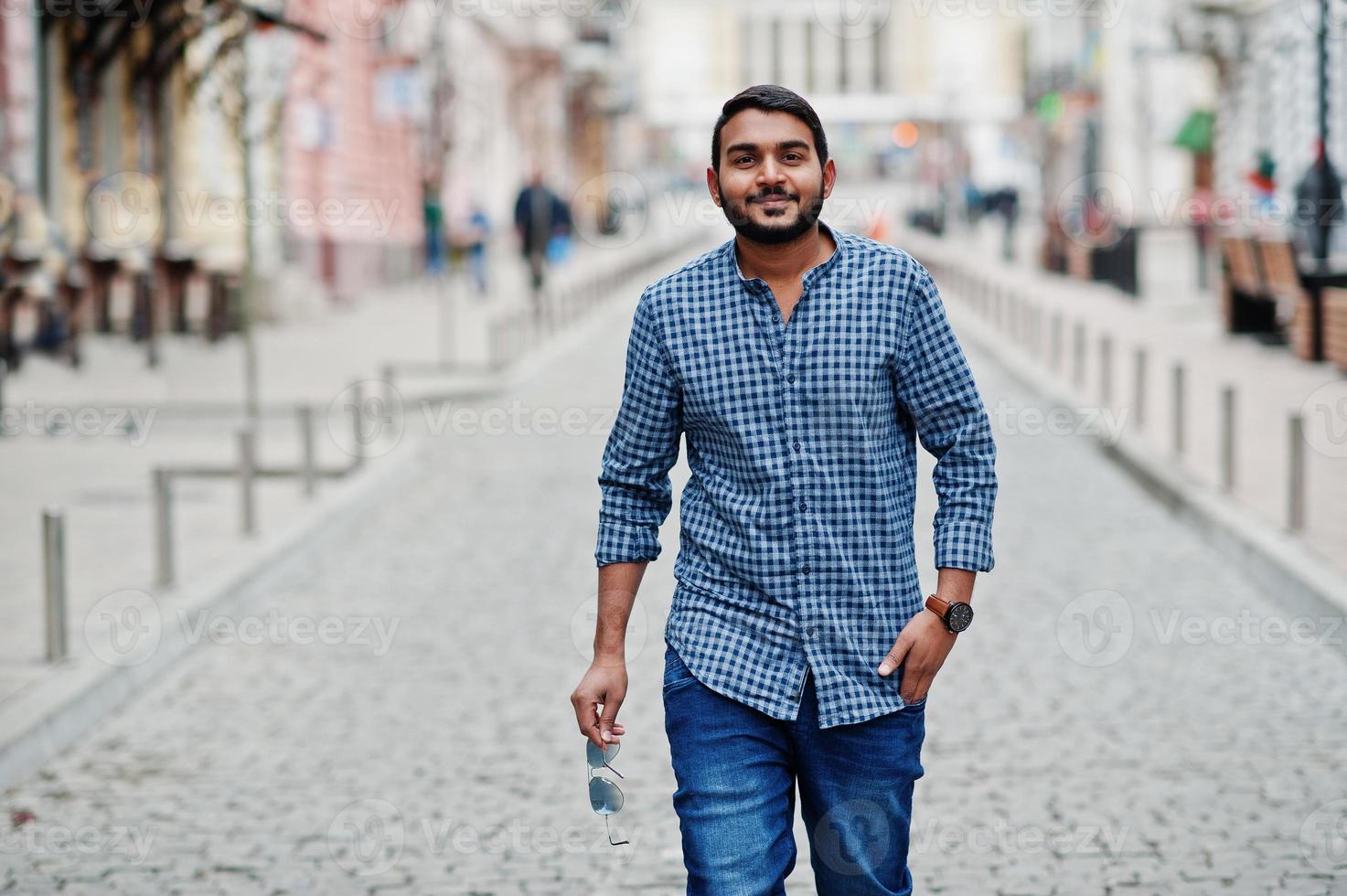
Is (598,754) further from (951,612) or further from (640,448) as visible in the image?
(951,612)

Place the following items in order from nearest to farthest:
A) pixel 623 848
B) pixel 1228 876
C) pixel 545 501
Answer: pixel 1228 876
pixel 623 848
pixel 545 501

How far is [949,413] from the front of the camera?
10.5 feet

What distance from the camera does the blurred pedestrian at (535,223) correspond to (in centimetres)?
2702

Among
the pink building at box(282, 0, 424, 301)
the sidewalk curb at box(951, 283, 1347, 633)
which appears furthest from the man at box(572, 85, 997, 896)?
the pink building at box(282, 0, 424, 301)

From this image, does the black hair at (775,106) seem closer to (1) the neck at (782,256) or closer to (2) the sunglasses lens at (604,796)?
(1) the neck at (782,256)

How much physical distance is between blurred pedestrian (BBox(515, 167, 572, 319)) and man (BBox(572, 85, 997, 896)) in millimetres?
22361

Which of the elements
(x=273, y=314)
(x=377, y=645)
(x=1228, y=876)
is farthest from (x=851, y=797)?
(x=273, y=314)

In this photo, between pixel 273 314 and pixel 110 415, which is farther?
pixel 273 314

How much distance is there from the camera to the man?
123 inches

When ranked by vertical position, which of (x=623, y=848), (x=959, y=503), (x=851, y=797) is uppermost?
(x=959, y=503)

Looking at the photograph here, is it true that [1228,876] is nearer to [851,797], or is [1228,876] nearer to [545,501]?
[851,797]

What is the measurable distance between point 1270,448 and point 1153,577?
3.82 metres

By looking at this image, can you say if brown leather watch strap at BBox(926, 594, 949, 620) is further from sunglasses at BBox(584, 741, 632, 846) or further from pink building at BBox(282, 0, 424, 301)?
pink building at BBox(282, 0, 424, 301)

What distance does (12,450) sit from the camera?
13578mm
